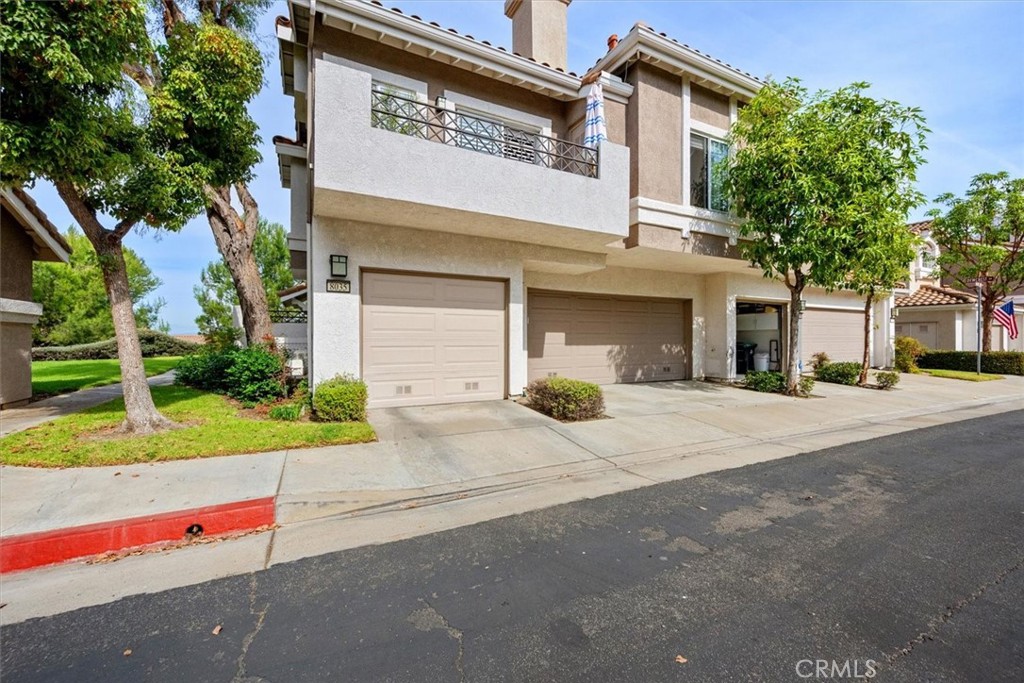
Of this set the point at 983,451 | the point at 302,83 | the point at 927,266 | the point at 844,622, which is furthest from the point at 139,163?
the point at 927,266

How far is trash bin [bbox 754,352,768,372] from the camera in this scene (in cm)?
1517

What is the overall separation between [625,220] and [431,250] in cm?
406

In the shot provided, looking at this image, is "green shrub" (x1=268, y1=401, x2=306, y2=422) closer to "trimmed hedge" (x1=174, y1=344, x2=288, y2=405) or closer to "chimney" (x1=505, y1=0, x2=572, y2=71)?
"trimmed hedge" (x1=174, y1=344, x2=288, y2=405)

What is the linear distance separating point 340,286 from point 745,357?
13609mm

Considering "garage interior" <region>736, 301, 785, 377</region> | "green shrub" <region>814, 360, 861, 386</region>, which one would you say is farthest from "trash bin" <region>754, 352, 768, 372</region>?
"green shrub" <region>814, 360, 861, 386</region>

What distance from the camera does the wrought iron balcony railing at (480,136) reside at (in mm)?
8175

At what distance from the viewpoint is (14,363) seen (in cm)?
908

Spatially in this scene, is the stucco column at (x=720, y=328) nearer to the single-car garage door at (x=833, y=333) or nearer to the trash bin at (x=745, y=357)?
the trash bin at (x=745, y=357)

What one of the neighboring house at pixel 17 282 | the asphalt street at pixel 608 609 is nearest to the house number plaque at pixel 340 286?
the asphalt street at pixel 608 609

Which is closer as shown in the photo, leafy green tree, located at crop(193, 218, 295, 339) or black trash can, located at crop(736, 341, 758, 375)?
black trash can, located at crop(736, 341, 758, 375)

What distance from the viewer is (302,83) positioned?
948cm

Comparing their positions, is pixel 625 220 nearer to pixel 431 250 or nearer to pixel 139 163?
pixel 431 250

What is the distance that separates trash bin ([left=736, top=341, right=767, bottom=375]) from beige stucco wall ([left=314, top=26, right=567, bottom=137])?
9.88 meters

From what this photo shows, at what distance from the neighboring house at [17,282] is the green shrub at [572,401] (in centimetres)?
1054
